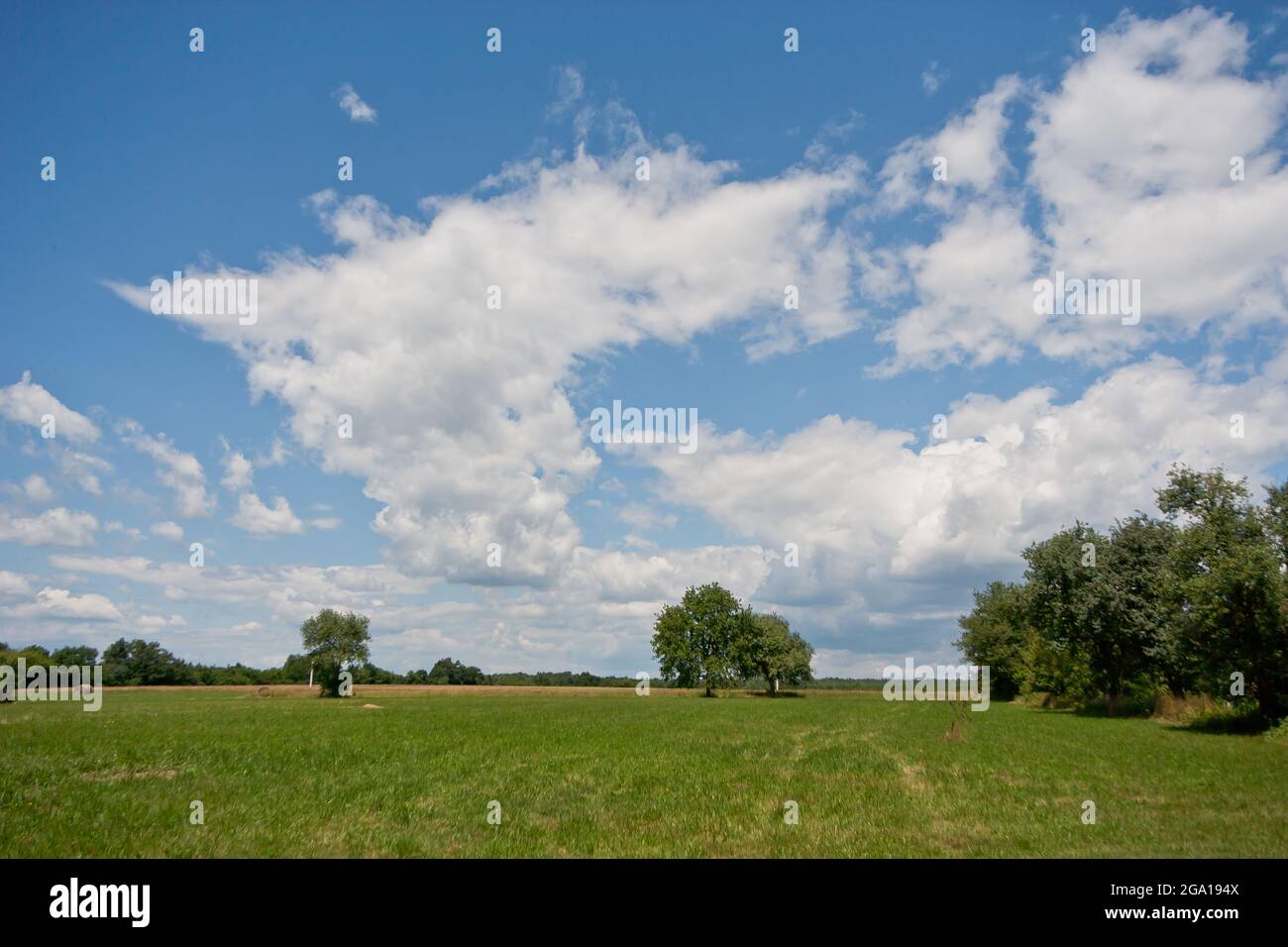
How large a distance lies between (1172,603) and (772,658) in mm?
88218

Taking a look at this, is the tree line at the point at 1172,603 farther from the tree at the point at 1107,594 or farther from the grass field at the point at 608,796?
the grass field at the point at 608,796

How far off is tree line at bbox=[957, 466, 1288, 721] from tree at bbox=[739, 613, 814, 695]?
4321 centimetres

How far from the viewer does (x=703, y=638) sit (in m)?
127

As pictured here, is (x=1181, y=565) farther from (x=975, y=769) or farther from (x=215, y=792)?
(x=215, y=792)

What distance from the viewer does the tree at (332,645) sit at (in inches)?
4572

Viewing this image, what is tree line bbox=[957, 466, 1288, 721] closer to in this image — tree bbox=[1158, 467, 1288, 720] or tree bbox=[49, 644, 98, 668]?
tree bbox=[1158, 467, 1288, 720]

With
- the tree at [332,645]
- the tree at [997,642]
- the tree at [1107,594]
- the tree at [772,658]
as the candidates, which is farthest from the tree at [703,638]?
the tree at [1107,594]

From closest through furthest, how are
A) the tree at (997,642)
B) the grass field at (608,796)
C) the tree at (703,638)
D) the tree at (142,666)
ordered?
1. the grass field at (608,796)
2. the tree at (997,642)
3. the tree at (703,638)
4. the tree at (142,666)

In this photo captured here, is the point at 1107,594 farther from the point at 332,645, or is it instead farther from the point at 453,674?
the point at 453,674

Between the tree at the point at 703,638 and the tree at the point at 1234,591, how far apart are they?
87137 mm

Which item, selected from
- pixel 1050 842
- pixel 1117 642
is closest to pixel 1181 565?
pixel 1117 642

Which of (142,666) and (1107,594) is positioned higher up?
(1107,594)

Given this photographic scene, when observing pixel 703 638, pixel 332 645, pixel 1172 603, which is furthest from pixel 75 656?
pixel 1172 603
